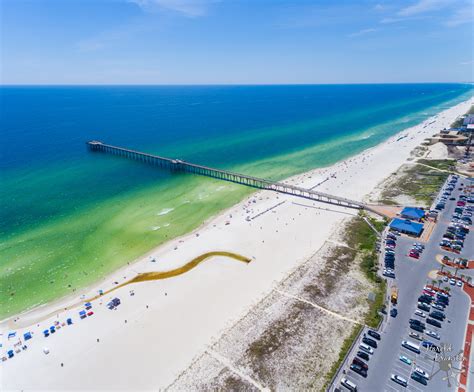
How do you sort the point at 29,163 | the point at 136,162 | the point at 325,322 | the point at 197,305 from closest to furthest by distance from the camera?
the point at 325,322, the point at 197,305, the point at 29,163, the point at 136,162

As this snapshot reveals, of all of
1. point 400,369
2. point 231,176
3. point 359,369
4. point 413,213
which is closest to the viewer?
point 359,369

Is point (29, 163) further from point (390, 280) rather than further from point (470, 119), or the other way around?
point (470, 119)

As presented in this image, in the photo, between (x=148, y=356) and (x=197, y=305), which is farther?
(x=197, y=305)

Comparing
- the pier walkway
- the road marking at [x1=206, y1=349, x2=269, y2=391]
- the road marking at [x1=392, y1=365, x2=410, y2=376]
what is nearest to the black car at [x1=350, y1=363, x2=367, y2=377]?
the road marking at [x1=392, y1=365, x2=410, y2=376]

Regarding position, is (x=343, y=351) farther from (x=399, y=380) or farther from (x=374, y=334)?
(x=399, y=380)

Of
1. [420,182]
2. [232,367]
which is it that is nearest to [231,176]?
[420,182]

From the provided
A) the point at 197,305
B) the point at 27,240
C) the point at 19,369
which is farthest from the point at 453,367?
the point at 27,240

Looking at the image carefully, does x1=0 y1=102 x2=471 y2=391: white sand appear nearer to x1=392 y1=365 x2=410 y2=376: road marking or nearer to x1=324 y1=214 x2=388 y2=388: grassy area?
x1=324 y1=214 x2=388 y2=388: grassy area
